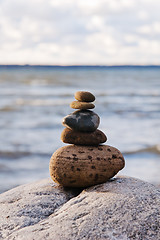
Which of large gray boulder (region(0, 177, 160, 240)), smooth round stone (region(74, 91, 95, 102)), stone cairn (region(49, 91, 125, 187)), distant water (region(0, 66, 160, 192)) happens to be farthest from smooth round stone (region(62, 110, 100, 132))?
distant water (region(0, 66, 160, 192))

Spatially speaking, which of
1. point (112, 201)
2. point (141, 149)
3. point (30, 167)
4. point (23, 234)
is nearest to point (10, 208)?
point (23, 234)

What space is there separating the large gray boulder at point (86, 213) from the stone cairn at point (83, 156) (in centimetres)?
14

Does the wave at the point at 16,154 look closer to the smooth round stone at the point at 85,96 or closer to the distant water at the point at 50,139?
the distant water at the point at 50,139

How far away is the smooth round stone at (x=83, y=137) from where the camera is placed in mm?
4023

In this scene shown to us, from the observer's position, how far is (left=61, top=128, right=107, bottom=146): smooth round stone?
4023 millimetres

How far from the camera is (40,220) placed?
341 centimetres

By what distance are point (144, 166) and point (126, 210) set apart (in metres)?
4.49

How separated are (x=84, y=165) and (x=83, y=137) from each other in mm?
360

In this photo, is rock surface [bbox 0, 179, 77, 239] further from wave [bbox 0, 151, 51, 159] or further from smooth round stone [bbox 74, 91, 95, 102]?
wave [bbox 0, 151, 51, 159]

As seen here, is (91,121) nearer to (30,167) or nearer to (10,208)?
(10,208)

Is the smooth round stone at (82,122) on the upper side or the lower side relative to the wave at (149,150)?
upper

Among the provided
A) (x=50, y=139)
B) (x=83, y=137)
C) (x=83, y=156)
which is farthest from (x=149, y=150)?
(x=83, y=156)

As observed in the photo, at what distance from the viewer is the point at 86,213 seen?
3.24m

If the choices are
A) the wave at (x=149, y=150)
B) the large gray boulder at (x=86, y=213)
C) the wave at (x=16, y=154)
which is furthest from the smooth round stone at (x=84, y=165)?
the wave at (x=149, y=150)
